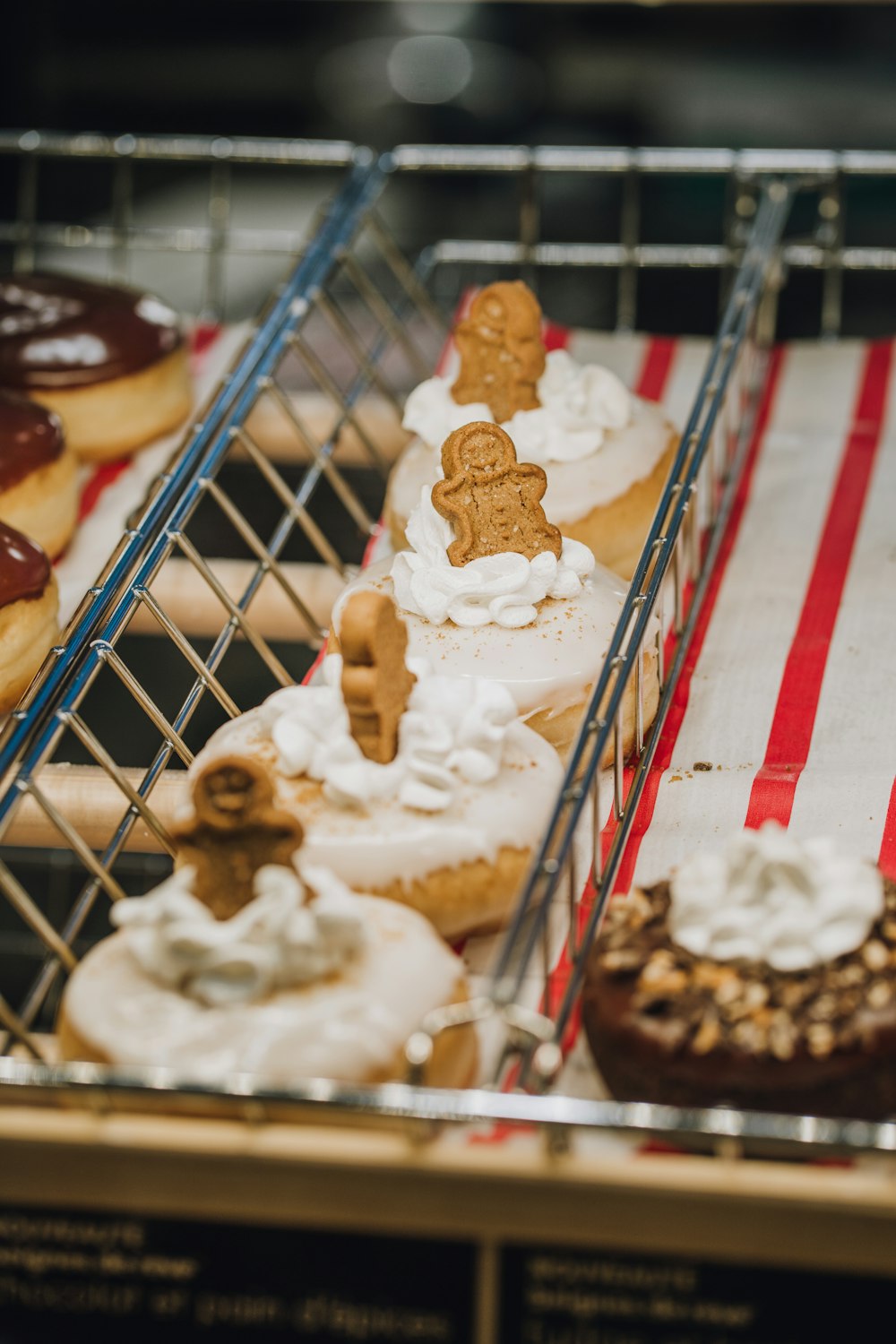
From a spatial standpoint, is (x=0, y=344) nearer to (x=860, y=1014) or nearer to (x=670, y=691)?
(x=670, y=691)

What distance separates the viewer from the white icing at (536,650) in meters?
1.90

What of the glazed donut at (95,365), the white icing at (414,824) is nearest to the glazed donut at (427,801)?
the white icing at (414,824)

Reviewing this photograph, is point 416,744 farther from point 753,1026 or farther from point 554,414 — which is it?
point 554,414

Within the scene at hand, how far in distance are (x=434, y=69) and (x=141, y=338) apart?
3.80 meters

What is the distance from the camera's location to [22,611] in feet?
6.96

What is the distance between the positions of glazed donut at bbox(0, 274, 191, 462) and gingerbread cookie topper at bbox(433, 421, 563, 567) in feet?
2.93

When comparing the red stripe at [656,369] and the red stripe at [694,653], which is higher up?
the red stripe at [656,369]

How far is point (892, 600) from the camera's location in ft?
7.45

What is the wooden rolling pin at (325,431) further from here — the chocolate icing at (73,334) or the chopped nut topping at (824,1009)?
the chopped nut topping at (824,1009)

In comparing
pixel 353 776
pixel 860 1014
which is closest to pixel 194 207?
pixel 353 776

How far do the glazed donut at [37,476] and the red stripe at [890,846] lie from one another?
4.00 feet

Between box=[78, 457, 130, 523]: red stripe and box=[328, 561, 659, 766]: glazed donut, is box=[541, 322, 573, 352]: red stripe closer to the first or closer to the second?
box=[78, 457, 130, 523]: red stripe

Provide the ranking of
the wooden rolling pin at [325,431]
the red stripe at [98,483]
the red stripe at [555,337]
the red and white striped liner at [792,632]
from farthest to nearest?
the red stripe at [555,337]
the wooden rolling pin at [325,431]
the red stripe at [98,483]
the red and white striped liner at [792,632]

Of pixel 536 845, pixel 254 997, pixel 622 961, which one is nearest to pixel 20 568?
pixel 536 845
